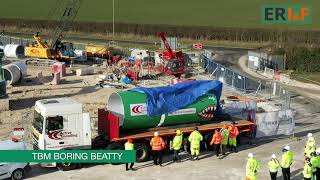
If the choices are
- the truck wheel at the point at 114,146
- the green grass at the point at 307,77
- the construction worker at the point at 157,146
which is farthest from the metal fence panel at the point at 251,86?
the truck wheel at the point at 114,146

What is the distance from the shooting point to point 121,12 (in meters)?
107

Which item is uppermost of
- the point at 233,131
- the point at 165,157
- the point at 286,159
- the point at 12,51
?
the point at 12,51

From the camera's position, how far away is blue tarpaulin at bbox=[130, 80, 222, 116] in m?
24.7

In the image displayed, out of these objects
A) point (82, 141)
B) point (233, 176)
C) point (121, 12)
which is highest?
point (121, 12)

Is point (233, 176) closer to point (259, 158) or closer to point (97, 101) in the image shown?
point (259, 158)

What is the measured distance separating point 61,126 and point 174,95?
5744mm

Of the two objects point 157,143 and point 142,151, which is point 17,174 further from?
point 157,143

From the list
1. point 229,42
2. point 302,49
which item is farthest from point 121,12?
point 302,49

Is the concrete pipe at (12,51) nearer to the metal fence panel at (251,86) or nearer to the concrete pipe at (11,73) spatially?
the concrete pipe at (11,73)

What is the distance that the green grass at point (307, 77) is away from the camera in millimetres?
47562

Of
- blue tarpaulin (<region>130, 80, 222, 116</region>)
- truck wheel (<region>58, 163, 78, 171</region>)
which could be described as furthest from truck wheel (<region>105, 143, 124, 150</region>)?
blue tarpaulin (<region>130, 80, 222, 116</region>)

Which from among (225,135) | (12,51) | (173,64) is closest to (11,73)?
(12,51)

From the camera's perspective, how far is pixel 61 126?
75.5ft

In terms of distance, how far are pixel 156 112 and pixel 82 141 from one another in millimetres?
3683
